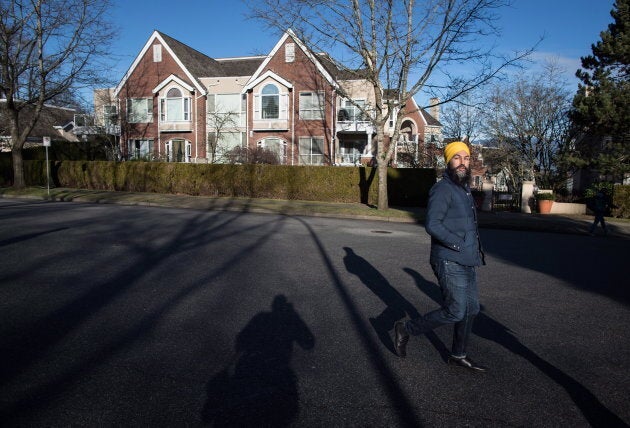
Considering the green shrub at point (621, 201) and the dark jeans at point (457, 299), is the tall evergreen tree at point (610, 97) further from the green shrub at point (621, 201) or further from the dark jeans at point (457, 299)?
the dark jeans at point (457, 299)

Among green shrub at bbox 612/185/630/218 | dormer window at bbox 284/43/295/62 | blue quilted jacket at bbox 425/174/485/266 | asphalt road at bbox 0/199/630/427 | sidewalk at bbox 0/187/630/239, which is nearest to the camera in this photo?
asphalt road at bbox 0/199/630/427

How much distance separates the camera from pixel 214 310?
5320mm

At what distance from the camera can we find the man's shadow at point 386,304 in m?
4.56

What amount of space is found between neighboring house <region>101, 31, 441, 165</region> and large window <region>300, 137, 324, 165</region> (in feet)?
0.24

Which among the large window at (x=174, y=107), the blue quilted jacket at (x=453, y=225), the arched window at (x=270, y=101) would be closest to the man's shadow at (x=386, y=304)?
the blue quilted jacket at (x=453, y=225)

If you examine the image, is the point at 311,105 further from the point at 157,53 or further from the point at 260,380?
the point at 260,380

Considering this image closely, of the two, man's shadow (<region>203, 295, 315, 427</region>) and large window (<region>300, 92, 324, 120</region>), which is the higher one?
large window (<region>300, 92, 324, 120</region>)

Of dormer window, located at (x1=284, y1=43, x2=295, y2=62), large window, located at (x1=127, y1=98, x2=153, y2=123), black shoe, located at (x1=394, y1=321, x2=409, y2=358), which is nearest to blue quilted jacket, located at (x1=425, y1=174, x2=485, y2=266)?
black shoe, located at (x1=394, y1=321, x2=409, y2=358)

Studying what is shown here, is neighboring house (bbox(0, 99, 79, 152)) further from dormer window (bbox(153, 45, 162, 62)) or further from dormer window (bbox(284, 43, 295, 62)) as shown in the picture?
dormer window (bbox(284, 43, 295, 62))

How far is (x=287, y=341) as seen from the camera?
4391 mm

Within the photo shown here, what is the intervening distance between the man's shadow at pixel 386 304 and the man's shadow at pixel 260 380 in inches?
30.8

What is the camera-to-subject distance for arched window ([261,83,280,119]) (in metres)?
33.8

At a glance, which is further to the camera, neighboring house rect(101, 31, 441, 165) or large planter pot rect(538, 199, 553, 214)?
neighboring house rect(101, 31, 441, 165)

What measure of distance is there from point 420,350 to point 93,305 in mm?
3769
